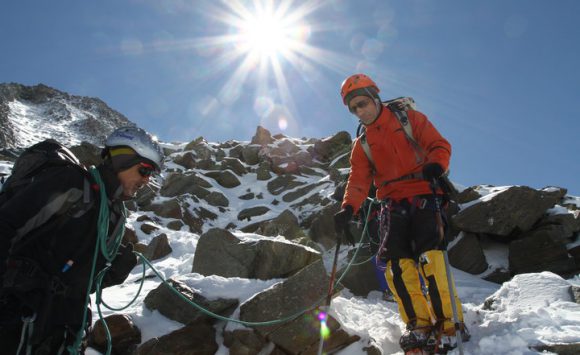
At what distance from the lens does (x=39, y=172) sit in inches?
96.5

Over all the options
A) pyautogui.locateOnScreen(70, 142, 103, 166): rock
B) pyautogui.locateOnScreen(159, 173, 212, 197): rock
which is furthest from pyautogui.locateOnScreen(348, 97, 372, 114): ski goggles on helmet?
pyautogui.locateOnScreen(70, 142, 103, 166): rock

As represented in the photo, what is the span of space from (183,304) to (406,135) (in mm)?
4046

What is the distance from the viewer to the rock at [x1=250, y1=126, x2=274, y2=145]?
57816mm

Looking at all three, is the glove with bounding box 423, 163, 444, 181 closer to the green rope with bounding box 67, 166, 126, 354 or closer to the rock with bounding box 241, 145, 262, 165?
the green rope with bounding box 67, 166, 126, 354

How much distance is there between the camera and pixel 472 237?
11.6m

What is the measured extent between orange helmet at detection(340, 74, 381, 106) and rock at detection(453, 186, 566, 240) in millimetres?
8337

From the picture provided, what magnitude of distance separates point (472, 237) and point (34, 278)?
39.4 feet

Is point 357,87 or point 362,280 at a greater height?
point 357,87

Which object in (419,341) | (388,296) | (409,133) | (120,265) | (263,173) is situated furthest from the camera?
(263,173)

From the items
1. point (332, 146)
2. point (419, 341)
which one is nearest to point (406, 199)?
point (419, 341)

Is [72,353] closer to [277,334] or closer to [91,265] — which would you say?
[91,265]

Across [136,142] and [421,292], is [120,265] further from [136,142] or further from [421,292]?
[421,292]

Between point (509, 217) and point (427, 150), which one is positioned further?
point (509, 217)

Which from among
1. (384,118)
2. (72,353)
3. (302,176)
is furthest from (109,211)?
(302,176)
